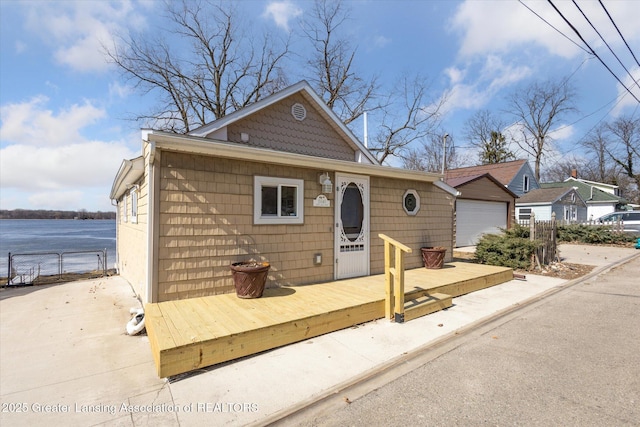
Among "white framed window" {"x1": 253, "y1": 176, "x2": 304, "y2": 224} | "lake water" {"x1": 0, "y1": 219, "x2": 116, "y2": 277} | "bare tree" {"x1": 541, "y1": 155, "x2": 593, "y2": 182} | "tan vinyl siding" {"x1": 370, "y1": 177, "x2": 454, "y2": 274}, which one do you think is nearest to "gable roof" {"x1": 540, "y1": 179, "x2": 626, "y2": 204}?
"bare tree" {"x1": 541, "y1": 155, "x2": 593, "y2": 182}

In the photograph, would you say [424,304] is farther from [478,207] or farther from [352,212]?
[478,207]

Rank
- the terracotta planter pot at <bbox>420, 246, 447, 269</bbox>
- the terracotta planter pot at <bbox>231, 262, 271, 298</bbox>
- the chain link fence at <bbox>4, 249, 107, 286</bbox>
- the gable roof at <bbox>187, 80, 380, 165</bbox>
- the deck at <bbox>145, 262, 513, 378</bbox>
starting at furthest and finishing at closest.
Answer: the chain link fence at <bbox>4, 249, 107, 286</bbox>, the gable roof at <bbox>187, 80, 380, 165</bbox>, the terracotta planter pot at <bbox>420, 246, 447, 269</bbox>, the terracotta planter pot at <bbox>231, 262, 271, 298</bbox>, the deck at <bbox>145, 262, 513, 378</bbox>

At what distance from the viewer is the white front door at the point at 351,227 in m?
6.04

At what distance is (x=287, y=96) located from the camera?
9.40 meters

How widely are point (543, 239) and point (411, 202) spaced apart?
4345 millimetres

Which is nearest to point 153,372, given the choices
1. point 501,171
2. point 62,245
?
point 501,171

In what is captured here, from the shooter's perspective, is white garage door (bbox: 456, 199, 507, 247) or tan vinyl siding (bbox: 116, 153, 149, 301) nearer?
tan vinyl siding (bbox: 116, 153, 149, 301)

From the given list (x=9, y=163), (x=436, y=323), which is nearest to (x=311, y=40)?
(x=436, y=323)

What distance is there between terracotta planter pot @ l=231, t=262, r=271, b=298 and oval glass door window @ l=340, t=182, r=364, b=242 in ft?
7.29

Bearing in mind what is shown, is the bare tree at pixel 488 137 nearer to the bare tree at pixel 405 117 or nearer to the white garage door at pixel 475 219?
the bare tree at pixel 405 117

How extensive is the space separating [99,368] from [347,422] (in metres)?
2.72

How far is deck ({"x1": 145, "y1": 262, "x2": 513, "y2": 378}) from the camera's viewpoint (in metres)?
2.95

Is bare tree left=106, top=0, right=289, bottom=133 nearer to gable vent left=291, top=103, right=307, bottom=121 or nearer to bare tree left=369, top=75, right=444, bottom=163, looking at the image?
bare tree left=369, top=75, right=444, bottom=163

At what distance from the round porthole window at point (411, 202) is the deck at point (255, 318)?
6.93 ft
